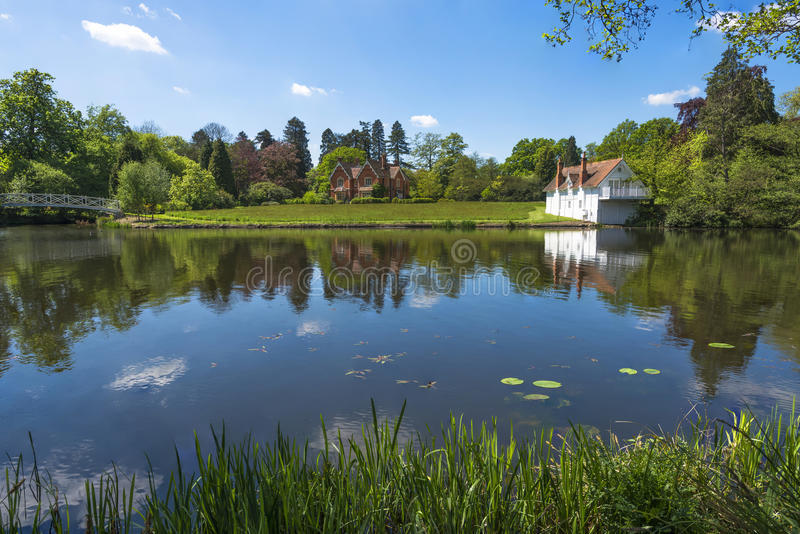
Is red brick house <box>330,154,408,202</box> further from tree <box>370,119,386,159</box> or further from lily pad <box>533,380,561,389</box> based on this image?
lily pad <box>533,380,561,389</box>

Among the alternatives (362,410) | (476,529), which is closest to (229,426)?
(362,410)

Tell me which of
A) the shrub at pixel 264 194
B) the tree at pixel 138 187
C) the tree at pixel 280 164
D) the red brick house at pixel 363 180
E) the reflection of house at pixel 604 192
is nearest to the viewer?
the tree at pixel 138 187

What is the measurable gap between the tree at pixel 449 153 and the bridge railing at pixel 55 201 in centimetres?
5130

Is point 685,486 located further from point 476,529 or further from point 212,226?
point 212,226

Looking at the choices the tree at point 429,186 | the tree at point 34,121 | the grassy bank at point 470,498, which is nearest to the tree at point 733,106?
the tree at point 429,186

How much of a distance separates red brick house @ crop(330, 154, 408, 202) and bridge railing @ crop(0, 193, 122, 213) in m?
35.0

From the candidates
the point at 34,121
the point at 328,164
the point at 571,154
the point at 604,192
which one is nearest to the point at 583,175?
the point at 604,192

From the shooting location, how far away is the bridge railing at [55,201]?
42562 mm

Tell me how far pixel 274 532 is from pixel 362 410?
2711mm

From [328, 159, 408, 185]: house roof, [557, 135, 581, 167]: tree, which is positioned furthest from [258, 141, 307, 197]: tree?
[557, 135, 581, 167]: tree

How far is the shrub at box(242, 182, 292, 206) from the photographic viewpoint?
6831cm

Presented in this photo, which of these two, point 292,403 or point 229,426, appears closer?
point 229,426

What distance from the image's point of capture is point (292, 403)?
5418mm

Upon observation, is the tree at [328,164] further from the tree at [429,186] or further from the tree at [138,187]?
the tree at [138,187]
